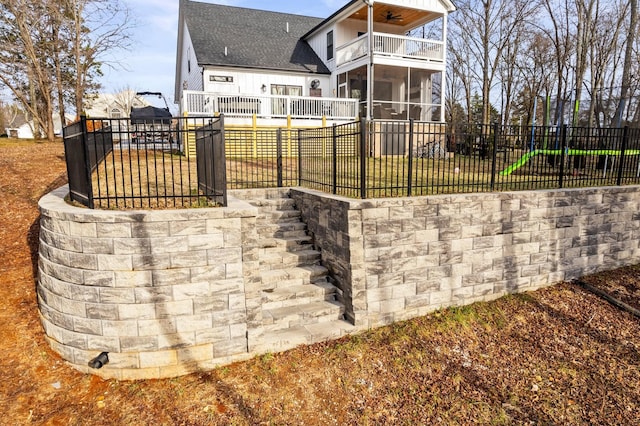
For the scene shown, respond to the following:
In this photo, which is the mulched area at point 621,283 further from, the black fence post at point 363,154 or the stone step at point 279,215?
the stone step at point 279,215

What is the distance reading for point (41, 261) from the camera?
521 centimetres

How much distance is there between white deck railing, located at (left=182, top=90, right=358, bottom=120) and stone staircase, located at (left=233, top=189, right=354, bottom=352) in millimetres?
9052

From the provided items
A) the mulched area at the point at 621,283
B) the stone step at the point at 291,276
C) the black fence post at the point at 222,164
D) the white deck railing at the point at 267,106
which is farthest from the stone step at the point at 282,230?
the white deck railing at the point at 267,106

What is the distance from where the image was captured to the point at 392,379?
191 inches

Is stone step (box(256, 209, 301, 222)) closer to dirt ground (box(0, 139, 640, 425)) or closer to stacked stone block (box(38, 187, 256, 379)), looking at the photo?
stacked stone block (box(38, 187, 256, 379))

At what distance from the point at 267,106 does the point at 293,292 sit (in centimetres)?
1172

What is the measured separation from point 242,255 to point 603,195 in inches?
287

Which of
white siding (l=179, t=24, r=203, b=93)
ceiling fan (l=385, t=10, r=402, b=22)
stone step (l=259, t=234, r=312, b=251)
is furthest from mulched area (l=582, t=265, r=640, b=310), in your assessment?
white siding (l=179, t=24, r=203, b=93)

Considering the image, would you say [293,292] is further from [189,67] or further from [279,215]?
[189,67]

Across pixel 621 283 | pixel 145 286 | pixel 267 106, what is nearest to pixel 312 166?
pixel 145 286

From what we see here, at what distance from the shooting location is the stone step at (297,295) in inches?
228

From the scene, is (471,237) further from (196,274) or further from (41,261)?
(41,261)

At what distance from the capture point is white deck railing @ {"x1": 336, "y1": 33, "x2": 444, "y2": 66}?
17719 mm

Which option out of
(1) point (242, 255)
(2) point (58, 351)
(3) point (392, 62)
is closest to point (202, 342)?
(1) point (242, 255)
